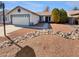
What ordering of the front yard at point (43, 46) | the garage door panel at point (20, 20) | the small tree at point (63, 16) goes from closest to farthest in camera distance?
the front yard at point (43, 46) → the small tree at point (63, 16) → the garage door panel at point (20, 20)

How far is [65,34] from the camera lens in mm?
9117

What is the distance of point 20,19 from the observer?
1034 cm

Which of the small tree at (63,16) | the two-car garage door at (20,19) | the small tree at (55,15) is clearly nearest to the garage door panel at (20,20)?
the two-car garage door at (20,19)

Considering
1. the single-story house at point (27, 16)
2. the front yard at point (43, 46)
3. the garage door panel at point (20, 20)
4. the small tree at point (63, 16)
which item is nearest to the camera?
the front yard at point (43, 46)

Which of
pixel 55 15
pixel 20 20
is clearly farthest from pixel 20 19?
pixel 55 15

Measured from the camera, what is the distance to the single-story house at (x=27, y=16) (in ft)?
31.5

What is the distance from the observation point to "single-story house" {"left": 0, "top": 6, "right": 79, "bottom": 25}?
9594 millimetres

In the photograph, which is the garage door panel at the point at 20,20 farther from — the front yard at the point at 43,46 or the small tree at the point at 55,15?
the small tree at the point at 55,15

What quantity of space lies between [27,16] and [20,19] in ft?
2.25

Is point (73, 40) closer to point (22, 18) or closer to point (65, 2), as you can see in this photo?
point (65, 2)

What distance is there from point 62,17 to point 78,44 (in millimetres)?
1558

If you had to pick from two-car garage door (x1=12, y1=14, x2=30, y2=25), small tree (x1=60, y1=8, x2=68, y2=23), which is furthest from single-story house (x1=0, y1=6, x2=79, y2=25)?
small tree (x1=60, y1=8, x2=68, y2=23)

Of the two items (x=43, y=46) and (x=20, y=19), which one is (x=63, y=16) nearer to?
(x=43, y=46)

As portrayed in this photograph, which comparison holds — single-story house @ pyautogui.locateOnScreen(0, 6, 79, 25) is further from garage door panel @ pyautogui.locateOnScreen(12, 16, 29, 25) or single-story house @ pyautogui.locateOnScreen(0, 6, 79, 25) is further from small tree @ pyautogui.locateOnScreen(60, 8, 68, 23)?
small tree @ pyautogui.locateOnScreen(60, 8, 68, 23)
